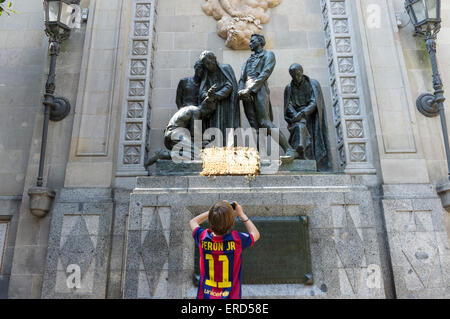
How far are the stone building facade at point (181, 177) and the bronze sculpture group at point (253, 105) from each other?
94 centimetres

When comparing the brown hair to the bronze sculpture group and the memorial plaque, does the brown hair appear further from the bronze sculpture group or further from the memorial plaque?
the bronze sculpture group

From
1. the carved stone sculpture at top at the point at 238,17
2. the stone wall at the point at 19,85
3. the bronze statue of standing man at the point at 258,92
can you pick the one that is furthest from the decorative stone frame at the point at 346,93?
the stone wall at the point at 19,85

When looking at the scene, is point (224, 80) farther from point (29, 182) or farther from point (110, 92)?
point (29, 182)

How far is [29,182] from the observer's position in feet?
25.0

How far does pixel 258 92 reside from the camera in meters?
7.34

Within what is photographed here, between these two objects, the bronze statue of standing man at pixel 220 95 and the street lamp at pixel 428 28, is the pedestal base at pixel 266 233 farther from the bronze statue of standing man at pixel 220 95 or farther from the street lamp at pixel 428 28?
the street lamp at pixel 428 28

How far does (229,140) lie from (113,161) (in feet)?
8.51

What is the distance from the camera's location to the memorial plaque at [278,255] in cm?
573

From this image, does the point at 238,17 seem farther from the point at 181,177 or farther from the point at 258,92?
the point at 181,177

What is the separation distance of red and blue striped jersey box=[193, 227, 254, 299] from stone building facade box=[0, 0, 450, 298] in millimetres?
A: 2501

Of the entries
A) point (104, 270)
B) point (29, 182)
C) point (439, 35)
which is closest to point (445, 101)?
point (439, 35)

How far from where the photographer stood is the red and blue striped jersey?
3.29m

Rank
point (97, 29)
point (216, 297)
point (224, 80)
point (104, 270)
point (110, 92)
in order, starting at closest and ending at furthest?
point (216, 297) < point (104, 270) < point (224, 80) < point (110, 92) < point (97, 29)

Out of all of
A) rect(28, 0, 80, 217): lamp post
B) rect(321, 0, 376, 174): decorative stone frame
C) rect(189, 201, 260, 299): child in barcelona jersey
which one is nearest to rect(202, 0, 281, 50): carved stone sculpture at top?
rect(321, 0, 376, 174): decorative stone frame
